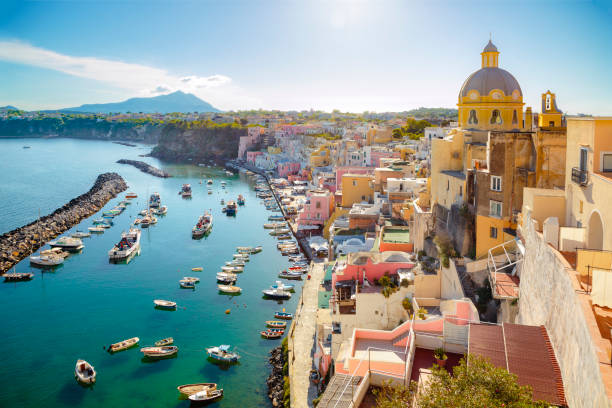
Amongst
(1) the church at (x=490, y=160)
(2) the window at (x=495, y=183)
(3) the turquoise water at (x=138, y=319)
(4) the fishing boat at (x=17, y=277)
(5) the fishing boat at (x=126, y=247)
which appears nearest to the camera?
(1) the church at (x=490, y=160)

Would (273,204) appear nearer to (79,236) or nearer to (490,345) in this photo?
(79,236)

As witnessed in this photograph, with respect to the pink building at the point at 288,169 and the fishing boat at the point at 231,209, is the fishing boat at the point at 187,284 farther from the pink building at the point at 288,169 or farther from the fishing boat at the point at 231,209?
the pink building at the point at 288,169

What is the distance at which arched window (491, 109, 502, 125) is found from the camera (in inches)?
582

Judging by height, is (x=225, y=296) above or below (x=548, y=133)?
below

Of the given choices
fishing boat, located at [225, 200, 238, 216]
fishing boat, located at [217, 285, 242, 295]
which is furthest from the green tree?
fishing boat, located at [225, 200, 238, 216]

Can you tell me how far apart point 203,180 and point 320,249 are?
117 ft

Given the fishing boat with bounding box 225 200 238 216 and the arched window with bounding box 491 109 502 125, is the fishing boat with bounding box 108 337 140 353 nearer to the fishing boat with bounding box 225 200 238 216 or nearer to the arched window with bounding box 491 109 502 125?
the arched window with bounding box 491 109 502 125

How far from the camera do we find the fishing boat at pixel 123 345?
1658 centimetres

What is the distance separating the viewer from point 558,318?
588 centimetres

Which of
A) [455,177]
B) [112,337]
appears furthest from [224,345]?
[455,177]

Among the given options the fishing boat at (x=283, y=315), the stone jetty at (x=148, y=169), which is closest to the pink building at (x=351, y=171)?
the fishing boat at (x=283, y=315)

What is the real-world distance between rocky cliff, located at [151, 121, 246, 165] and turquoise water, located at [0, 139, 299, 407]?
46.2 meters

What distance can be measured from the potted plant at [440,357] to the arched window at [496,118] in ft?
29.1

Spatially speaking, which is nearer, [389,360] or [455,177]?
[389,360]
